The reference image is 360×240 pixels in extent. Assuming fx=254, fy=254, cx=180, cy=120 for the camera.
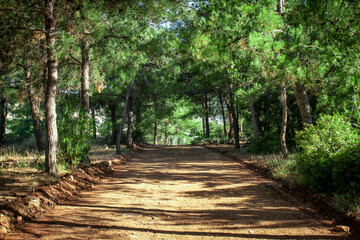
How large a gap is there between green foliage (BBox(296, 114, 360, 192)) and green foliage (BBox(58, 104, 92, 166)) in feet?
21.3

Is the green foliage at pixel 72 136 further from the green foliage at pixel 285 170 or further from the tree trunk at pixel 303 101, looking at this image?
the tree trunk at pixel 303 101

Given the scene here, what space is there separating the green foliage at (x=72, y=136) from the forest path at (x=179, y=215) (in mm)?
1737

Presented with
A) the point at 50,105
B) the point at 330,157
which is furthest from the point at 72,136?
the point at 330,157

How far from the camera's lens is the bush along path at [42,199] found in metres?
3.92

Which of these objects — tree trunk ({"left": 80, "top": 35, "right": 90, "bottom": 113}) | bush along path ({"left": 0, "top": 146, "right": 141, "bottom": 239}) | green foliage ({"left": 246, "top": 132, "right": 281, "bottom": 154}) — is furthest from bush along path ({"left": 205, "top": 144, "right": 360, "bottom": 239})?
tree trunk ({"left": 80, "top": 35, "right": 90, "bottom": 113})

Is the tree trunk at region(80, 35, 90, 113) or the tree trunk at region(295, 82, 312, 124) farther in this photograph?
the tree trunk at region(80, 35, 90, 113)

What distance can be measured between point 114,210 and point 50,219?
1064 millimetres

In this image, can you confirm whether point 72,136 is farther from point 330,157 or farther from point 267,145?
point 267,145

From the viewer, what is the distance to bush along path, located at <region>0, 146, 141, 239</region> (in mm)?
3920

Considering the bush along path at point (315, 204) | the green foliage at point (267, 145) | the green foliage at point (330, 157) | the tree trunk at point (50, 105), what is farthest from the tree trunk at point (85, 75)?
the green foliage at point (267, 145)

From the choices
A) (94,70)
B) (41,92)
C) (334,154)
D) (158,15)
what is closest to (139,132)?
(41,92)

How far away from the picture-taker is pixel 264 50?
6770mm

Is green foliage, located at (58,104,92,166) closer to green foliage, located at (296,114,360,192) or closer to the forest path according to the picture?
the forest path

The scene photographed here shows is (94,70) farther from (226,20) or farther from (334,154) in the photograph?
(334,154)
